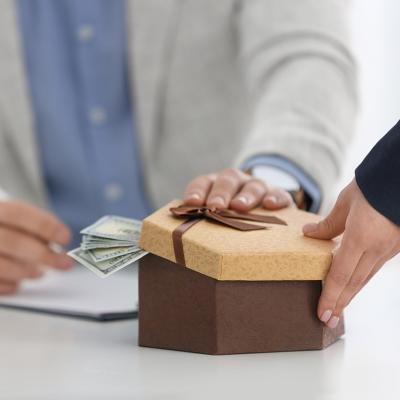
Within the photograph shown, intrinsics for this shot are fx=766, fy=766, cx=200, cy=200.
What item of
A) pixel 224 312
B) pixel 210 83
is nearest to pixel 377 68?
pixel 210 83

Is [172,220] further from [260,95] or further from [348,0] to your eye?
[348,0]

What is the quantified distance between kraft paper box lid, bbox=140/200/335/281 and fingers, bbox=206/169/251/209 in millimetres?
119

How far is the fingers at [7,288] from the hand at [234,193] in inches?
14.7

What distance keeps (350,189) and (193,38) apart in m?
0.93

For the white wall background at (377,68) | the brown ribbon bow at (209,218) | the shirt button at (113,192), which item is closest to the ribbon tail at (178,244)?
the brown ribbon bow at (209,218)

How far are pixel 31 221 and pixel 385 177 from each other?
0.71m

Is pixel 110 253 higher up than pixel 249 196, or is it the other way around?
pixel 249 196

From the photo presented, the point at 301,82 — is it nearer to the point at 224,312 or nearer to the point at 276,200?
the point at 276,200

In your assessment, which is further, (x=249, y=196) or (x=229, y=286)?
(x=249, y=196)

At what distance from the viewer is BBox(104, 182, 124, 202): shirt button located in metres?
1.67

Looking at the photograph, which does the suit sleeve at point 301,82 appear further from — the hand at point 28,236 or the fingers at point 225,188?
the hand at point 28,236

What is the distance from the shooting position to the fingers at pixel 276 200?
1.02 meters

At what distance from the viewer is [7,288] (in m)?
1.22

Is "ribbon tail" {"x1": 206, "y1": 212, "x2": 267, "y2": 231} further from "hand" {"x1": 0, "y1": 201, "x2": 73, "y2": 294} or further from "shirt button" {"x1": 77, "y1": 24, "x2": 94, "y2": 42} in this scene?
"shirt button" {"x1": 77, "y1": 24, "x2": 94, "y2": 42}
